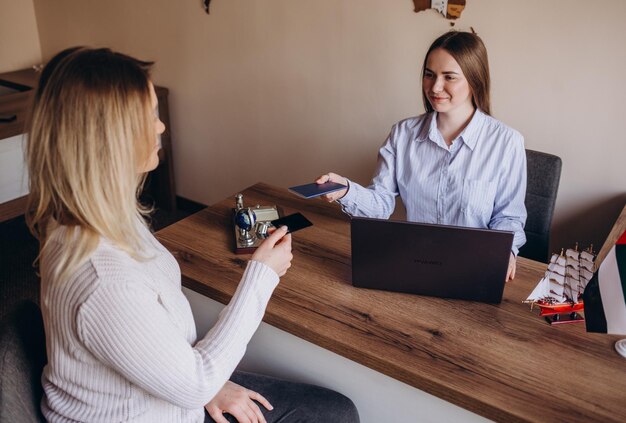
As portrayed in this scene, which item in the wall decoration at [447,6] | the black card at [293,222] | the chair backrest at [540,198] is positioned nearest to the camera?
the black card at [293,222]

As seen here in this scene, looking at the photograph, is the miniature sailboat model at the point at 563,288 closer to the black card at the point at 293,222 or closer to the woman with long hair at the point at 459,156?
the woman with long hair at the point at 459,156

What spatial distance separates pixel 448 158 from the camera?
180 centimetres

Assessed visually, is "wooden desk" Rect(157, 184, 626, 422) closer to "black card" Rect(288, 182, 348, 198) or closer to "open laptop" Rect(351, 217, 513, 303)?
"open laptop" Rect(351, 217, 513, 303)

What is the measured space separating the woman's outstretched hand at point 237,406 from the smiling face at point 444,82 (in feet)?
3.34

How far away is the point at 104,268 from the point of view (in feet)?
3.16

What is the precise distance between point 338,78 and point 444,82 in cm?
93

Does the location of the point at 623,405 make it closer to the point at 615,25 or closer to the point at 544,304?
the point at 544,304

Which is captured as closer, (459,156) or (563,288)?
(563,288)

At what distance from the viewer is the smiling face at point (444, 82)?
170 cm

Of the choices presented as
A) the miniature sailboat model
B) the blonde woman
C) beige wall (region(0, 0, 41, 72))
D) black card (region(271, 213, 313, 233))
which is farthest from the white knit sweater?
beige wall (region(0, 0, 41, 72))

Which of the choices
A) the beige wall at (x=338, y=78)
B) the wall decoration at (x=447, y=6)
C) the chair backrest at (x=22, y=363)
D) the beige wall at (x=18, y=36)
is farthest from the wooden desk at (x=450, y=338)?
the beige wall at (x=18, y=36)

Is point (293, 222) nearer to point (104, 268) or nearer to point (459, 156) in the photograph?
point (459, 156)

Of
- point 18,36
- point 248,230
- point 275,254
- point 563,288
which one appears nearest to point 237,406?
point 275,254

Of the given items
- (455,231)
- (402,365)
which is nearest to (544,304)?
(455,231)
